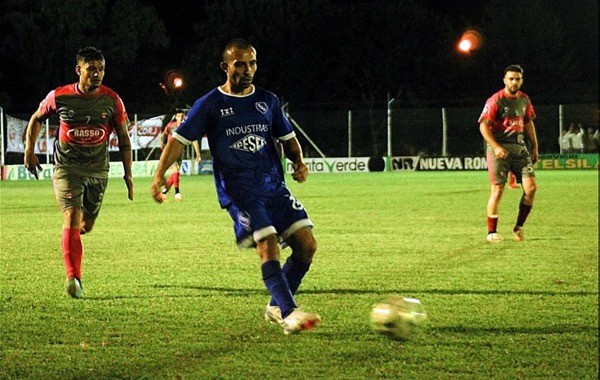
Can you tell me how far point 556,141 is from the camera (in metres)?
43.7

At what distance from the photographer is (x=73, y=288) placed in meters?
8.82

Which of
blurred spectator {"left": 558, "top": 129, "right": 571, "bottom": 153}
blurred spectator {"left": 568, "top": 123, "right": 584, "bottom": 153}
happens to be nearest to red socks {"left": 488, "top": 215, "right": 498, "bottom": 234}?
blurred spectator {"left": 568, "top": 123, "right": 584, "bottom": 153}

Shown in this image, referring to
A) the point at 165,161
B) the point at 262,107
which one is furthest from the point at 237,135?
the point at 165,161

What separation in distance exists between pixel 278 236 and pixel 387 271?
357 cm

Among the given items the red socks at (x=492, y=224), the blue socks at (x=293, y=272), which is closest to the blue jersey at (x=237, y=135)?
the blue socks at (x=293, y=272)

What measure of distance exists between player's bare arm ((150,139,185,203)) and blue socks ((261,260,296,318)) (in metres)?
0.97

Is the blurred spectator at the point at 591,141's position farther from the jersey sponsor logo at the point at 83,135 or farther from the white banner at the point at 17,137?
the jersey sponsor logo at the point at 83,135

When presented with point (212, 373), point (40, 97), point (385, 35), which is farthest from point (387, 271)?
point (385, 35)

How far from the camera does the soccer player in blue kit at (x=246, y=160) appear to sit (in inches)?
277

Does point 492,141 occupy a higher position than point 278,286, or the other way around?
point 492,141

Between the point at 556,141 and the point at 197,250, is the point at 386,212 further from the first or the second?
the point at 556,141

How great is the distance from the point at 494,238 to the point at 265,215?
23.7 ft

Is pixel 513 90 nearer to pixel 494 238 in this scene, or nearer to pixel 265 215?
pixel 494 238

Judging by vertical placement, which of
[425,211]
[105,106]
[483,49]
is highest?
[483,49]
